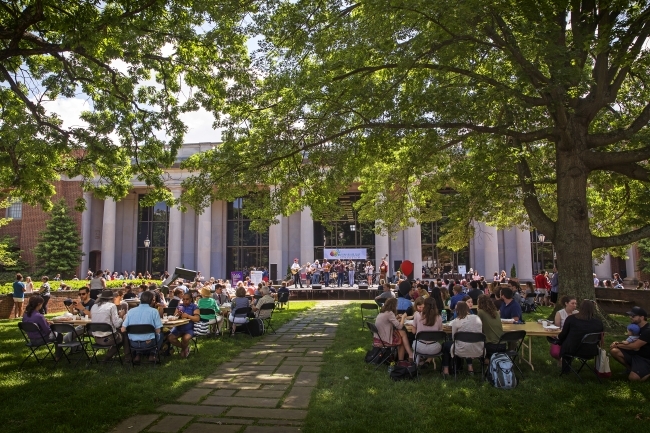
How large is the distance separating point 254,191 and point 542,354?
9.39 m

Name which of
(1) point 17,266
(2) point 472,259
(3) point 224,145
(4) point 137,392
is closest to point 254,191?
(3) point 224,145

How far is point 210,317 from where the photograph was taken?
37.1 ft

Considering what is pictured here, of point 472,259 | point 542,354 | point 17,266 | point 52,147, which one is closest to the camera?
point 542,354

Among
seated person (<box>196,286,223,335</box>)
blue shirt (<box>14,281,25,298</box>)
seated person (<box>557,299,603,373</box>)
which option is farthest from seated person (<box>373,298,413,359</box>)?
blue shirt (<box>14,281,25,298</box>)

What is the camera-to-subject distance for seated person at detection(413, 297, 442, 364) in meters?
7.87

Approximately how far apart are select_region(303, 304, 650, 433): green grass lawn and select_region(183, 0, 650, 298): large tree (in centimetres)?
598

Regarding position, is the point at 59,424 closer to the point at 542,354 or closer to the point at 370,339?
the point at 370,339

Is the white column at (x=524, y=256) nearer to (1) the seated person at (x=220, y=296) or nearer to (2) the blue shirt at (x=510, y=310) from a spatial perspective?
(1) the seated person at (x=220, y=296)

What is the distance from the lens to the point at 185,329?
9766 millimetres

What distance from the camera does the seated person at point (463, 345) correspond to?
761 cm

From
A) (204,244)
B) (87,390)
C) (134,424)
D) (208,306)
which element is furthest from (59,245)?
(134,424)

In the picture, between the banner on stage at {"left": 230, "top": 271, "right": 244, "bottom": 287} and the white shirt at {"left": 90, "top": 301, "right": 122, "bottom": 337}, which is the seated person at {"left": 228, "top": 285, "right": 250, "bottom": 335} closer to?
the white shirt at {"left": 90, "top": 301, "right": 122, "bottom": 337}

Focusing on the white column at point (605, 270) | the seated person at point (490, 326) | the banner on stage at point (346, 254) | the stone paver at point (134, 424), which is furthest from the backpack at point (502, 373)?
the white column at point (605, 270)

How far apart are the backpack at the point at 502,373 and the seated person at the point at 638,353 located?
6.07 feet
